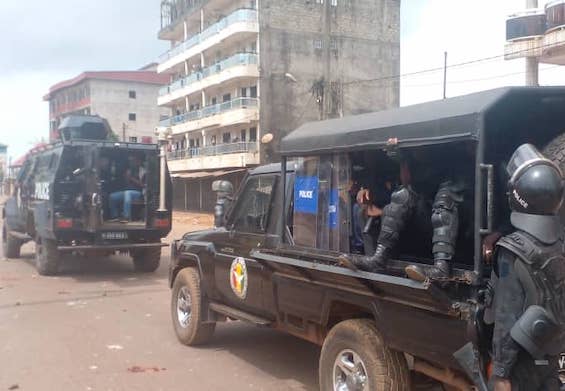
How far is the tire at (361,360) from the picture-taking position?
12.6 ft

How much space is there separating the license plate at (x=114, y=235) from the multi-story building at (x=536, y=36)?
16.2 m

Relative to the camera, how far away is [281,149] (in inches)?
197

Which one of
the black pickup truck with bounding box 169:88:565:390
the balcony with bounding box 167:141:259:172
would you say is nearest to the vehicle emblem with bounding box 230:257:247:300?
the black pickup truck with bounding box 169:88:565:390

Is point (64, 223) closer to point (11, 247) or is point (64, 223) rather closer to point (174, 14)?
point (11, 247)

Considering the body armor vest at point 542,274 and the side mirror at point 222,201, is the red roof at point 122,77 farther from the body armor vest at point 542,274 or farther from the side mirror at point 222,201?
the body armor vest at point 542,274

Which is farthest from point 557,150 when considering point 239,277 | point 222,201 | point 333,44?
point 333,44

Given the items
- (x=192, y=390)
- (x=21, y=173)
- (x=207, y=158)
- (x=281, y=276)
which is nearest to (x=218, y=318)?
(x=192, y=390)

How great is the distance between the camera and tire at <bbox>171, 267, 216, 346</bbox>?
251 inches

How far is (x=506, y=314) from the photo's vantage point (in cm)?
276

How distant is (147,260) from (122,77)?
54644 mm

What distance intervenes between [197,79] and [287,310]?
37858mm

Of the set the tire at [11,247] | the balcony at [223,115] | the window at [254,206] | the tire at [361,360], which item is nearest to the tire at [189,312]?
the window at [254,206]

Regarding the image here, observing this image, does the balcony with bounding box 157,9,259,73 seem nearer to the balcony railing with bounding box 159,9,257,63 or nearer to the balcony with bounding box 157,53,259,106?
the balcony railing with bounding box 159,9,257,63

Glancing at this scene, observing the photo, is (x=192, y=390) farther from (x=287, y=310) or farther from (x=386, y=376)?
(x=386, y=376)
